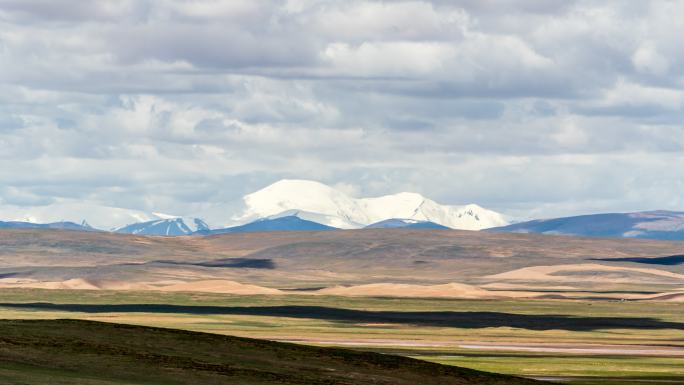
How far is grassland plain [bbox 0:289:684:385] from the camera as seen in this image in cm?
9781

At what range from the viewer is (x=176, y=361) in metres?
59.8

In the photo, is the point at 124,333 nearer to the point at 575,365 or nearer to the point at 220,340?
the point at 220,340

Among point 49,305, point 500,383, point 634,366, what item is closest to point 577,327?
point 634,366

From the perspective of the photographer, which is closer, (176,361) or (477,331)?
(176,361)

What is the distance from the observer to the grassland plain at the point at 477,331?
97.8 meters

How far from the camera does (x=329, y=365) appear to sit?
64312 mm

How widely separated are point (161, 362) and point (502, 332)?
94.7 meters

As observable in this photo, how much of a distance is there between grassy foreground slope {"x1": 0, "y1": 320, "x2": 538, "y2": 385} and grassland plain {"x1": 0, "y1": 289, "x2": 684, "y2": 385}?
21.1 m

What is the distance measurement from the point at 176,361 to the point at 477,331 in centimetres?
9478

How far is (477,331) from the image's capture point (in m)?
152

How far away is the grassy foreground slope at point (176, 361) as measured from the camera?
55281 millimetres

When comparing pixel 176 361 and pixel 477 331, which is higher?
pixel 477 331

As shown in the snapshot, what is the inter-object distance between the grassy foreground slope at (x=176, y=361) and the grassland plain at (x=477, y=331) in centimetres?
2106

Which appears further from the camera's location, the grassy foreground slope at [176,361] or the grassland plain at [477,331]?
the grassland plain at [477,331]
